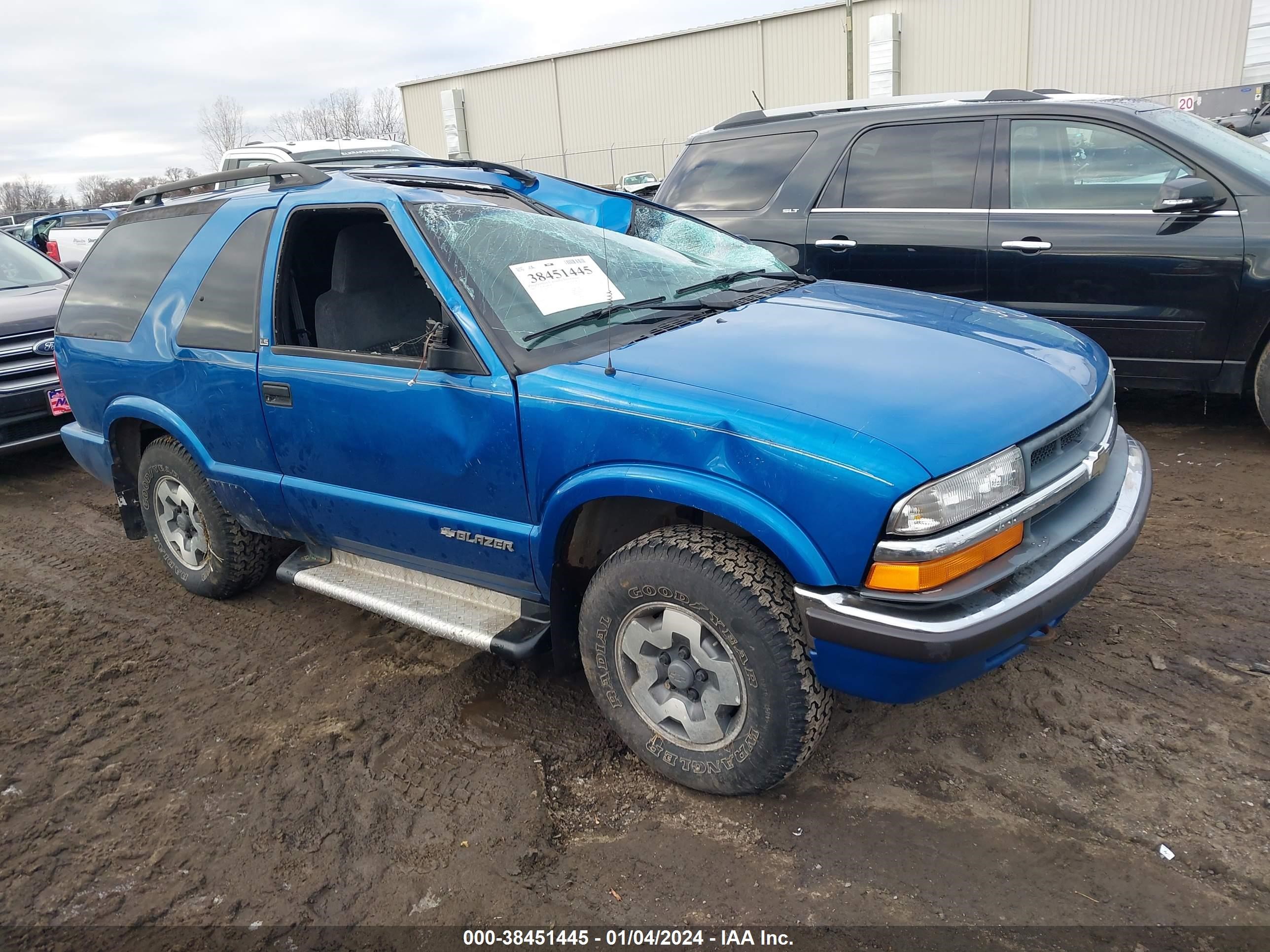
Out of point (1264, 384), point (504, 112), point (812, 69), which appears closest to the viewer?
point (1264, 384)

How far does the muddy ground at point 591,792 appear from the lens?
230 cm

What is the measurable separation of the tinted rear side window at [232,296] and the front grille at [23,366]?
10.6 feet

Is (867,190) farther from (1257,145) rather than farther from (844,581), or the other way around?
(844,581)

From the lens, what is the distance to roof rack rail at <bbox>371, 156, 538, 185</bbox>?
3.74 metres

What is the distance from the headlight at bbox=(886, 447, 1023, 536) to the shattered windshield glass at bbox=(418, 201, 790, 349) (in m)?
1.22

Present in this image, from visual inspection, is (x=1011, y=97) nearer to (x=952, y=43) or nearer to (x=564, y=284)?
(x=564, y=284)

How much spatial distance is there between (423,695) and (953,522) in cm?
207

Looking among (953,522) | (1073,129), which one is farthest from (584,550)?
(1073,129)

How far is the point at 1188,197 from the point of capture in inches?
181

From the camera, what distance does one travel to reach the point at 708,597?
2406 millimetres

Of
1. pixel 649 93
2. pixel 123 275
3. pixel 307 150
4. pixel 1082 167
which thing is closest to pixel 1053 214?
pixel 1082 167

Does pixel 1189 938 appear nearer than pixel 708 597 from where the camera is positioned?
Yes

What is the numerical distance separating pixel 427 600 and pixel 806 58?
1131 inches

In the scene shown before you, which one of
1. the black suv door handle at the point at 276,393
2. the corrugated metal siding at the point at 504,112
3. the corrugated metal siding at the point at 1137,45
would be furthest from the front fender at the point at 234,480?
the corrugated metal siding at the point at 504,112
